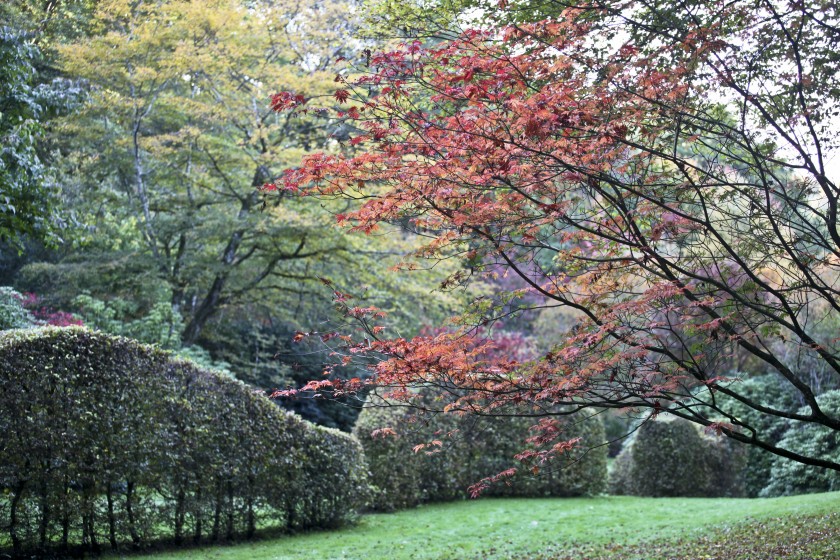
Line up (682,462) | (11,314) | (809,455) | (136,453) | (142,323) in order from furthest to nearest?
(682,462)
(809,455)
(142,323)
(11,314)
(136,453)

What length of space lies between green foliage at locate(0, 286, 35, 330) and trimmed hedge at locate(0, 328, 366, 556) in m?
3.41

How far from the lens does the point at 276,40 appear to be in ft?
40.9

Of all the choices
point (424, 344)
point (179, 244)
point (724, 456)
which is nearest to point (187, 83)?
point (179, 244)

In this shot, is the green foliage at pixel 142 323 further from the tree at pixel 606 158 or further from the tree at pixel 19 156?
the tree at pixel 606 158

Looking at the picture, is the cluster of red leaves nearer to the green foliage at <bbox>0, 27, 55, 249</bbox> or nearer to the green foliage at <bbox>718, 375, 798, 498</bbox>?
the green foliage at <bbox>0, 27, 55, 249</bbox>

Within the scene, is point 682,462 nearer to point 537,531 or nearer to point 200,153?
point 537,531

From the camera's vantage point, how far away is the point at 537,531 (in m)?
8.71

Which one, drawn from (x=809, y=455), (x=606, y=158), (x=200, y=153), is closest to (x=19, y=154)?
(x=200, y=153)

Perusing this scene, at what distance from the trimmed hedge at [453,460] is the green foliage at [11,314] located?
4.79 metres

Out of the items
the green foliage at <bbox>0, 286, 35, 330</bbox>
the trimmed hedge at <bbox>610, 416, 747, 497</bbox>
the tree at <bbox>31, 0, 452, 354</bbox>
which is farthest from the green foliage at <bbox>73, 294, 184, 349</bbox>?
the trimmed hedge at <bbox>610, 416, 747, 497</bbox>

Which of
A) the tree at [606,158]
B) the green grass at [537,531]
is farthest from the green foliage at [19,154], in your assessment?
the tree at [606,158]

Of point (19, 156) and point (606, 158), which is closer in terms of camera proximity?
point (606, 158)

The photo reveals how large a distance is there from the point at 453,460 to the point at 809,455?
5.86 meters

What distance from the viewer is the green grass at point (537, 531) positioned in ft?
23.5
